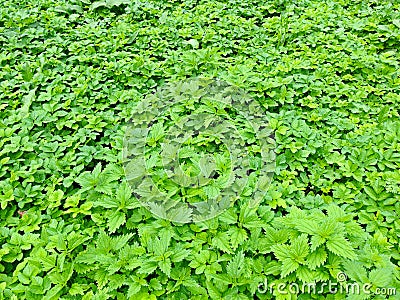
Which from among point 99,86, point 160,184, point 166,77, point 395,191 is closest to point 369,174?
point 395,191

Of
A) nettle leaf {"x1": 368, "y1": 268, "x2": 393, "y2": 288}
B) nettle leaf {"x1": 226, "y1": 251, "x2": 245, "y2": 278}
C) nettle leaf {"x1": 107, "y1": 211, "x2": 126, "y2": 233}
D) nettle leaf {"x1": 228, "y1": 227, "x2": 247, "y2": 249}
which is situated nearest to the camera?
nettle leaf {"x1": 368, "y1": 268, "x2": 393, "y2": 288}

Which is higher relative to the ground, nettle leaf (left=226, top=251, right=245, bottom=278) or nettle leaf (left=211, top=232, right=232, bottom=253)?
nettle leaf (left=211, top=232, right=232, bottom=253)

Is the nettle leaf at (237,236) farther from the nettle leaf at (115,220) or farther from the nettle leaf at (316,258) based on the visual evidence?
the nettle leaf at (115,220)

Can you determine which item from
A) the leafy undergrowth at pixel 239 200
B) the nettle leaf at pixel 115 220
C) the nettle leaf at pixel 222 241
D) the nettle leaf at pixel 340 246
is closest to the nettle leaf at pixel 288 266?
the leafy undergrowth at pixel 239 200

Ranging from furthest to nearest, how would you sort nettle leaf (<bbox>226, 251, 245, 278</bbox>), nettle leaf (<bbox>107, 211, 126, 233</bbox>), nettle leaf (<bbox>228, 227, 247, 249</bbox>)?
nettle leaf (<bbox>107, 211, 126, 233</bbox>) < nettle leaf (<bbox>228, 227, 247, 249</bbox>) < nettle leaf (<bbox>226, 251, 245, 278</bbox>)

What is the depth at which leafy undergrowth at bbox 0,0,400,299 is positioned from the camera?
73.6 inches

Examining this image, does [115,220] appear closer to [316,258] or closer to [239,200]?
[239,200]

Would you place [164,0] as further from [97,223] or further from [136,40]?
[97,223]

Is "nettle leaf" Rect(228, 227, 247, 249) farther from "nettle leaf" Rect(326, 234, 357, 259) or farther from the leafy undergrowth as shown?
"nettle leaf" Rect(326, 234, 357, 259)

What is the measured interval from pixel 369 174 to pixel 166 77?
6.29 feet

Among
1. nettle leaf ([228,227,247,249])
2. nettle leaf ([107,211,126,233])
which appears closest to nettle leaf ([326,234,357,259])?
nettle leaf ([228,227,247,249])

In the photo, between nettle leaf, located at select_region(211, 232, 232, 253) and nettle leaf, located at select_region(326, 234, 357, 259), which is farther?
nettle leaf, located at select_region(211, 232, 232, 253)

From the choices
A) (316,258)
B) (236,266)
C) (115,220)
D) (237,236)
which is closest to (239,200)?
(237,236)

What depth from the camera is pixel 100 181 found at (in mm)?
2318
